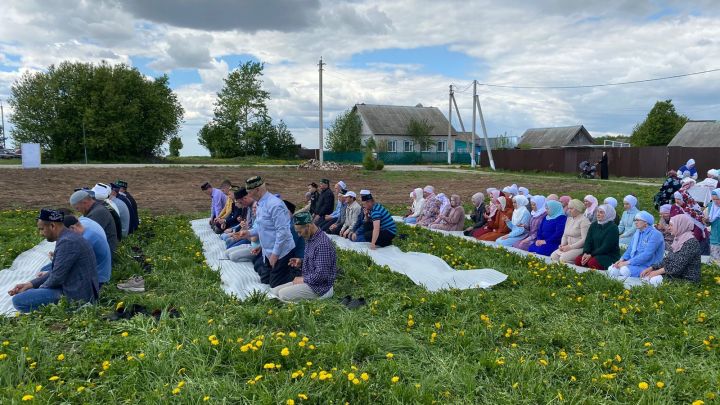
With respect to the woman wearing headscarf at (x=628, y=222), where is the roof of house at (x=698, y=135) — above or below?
above

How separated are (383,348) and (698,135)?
2081 inches

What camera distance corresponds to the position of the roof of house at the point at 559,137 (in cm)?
6312

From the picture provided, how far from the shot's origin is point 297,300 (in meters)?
6.23

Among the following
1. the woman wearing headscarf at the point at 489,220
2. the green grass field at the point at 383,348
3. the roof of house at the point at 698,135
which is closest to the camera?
the green grass field at the point at 383,348

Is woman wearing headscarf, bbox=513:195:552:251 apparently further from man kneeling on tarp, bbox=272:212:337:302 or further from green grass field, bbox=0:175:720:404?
man kneeling on tarp, bbox=272:212:337:302

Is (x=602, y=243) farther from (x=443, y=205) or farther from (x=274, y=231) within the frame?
(x=274, y=231)

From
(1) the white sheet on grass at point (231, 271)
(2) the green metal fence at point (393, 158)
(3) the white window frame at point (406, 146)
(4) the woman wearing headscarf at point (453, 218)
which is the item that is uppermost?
(3) the white window frame at point (406, 146)

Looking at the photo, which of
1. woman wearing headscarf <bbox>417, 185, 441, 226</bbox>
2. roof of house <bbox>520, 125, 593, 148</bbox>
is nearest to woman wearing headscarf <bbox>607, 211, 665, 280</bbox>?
woman wearing headscarf <bbox>417, 185, 441, 226</bbox>

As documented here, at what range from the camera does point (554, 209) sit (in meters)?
9.98

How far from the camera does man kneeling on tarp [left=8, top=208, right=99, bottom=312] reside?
559cm

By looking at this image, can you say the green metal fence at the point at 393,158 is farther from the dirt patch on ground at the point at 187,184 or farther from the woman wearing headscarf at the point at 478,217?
the woman wearing headscarf at the point at 478,217

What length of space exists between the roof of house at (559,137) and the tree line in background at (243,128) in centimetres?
3094

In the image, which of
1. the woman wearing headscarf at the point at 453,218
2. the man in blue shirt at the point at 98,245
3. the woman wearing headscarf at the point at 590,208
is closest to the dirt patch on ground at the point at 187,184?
the woman wearing headscarf at the point at 453,218

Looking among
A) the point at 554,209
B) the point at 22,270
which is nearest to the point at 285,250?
the point at 22,270
